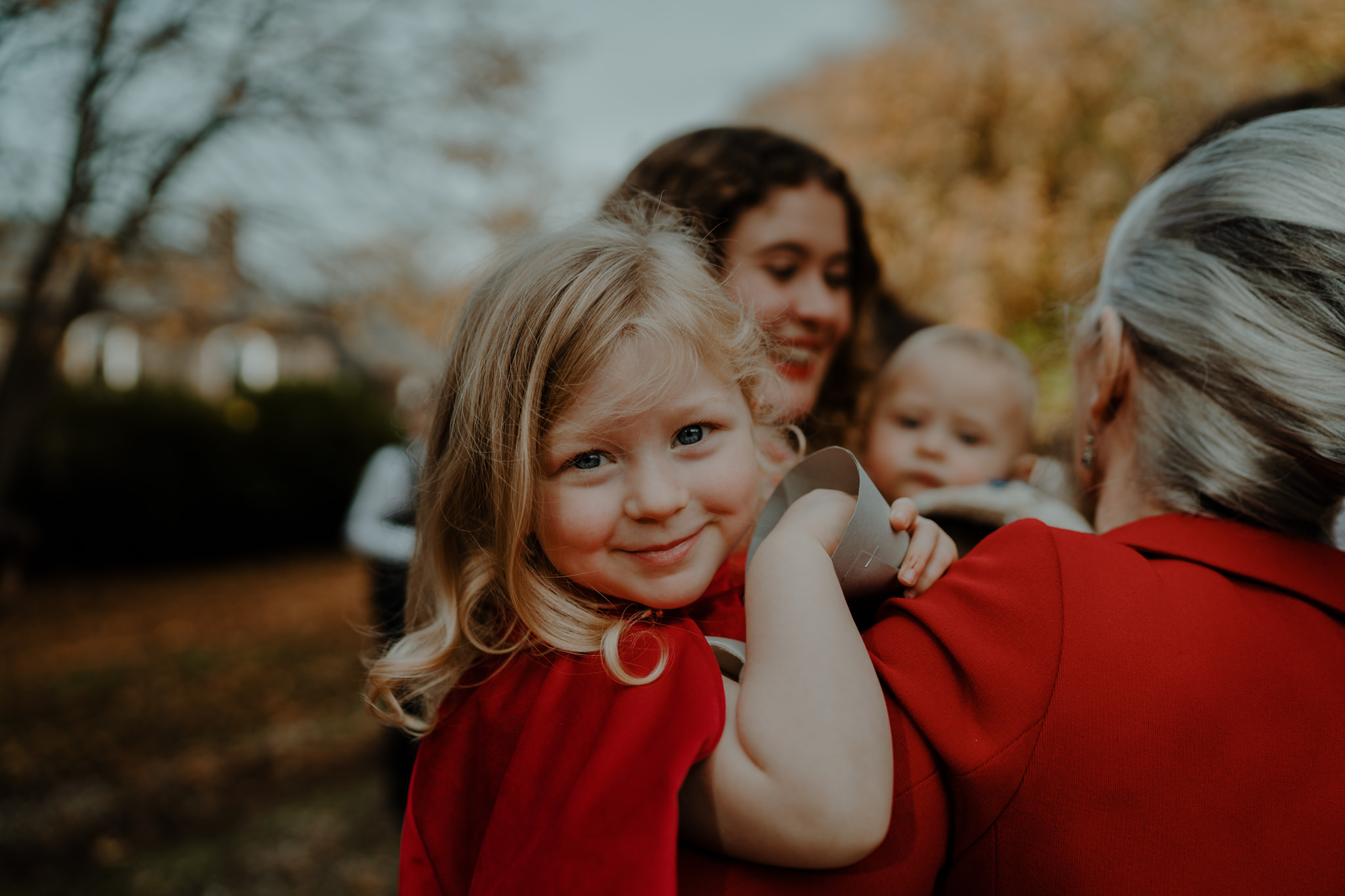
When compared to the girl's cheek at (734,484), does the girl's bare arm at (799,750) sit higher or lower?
lower

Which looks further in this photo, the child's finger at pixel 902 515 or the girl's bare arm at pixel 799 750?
the child's finger at pixel 902 515

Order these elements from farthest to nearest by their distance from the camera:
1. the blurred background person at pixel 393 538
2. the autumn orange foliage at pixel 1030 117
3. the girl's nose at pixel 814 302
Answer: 1. the autumn orange foliage at pixel 1030 117
2. the girl's nose at pixel 814 302
3. the blurred background person at pixel 393 538

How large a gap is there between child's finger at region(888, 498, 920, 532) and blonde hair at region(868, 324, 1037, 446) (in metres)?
1.40

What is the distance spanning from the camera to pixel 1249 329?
123cm

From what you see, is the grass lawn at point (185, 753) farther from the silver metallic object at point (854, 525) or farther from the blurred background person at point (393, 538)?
the silver metallic object at point (854, 525)

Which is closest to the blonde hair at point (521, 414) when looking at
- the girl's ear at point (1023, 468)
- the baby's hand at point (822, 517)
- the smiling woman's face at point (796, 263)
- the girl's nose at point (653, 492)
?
the girl's nose at point (653, 492)

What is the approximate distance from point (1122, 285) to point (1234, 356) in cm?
26

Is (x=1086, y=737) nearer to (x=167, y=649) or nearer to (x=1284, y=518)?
(x=1284, y=518)

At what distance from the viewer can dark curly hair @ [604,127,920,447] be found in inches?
93.3

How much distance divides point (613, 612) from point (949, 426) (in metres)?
1.59

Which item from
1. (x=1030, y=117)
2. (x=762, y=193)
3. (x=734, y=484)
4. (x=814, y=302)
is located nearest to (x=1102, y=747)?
(x=734, y=484)

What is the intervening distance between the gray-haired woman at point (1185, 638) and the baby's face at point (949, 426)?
1158 millimetres

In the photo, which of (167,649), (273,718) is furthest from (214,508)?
(273,718)

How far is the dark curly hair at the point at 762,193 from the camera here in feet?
7.77
